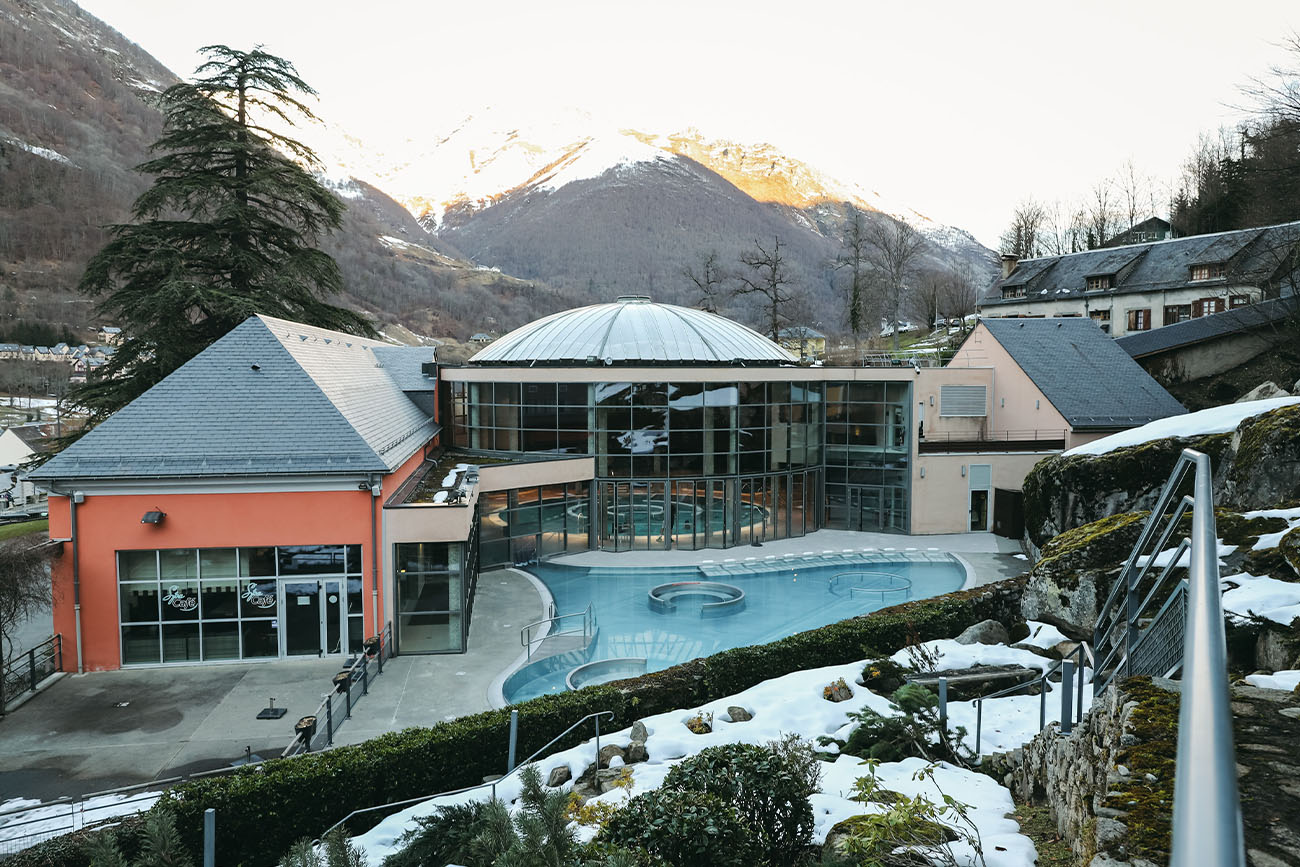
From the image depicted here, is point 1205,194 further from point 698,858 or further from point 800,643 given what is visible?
point 698,858

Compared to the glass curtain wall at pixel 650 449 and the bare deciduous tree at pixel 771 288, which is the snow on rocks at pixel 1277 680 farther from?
the bare deciduous tree at pixel 771 288

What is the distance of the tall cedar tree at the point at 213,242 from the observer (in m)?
26.2

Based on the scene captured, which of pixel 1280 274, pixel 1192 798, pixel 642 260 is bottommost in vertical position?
pixel 1192 798

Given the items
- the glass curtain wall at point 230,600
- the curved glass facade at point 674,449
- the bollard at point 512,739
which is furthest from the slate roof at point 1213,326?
the bollard at point 512,739

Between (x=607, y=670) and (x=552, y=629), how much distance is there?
2.61 m

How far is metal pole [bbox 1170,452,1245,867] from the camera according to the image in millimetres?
1078

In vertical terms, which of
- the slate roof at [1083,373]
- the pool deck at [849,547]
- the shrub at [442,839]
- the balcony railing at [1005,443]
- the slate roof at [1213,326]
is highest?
the slate roof at [1213,326]

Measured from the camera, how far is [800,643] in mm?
14719

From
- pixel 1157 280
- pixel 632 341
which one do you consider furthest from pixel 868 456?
pixel 1157 280

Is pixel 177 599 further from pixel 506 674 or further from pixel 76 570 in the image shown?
pixel 506 674

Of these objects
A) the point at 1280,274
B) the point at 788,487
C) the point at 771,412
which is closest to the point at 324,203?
the point at 771,412

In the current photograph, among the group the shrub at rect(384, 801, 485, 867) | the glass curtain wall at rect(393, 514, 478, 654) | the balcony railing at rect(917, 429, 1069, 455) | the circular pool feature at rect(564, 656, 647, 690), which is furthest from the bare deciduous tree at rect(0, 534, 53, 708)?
the balcony railing at rect(917, 429, 1069, 455)

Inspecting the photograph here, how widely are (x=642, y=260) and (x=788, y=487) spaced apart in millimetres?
115614

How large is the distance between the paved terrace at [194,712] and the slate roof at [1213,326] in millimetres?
33383
